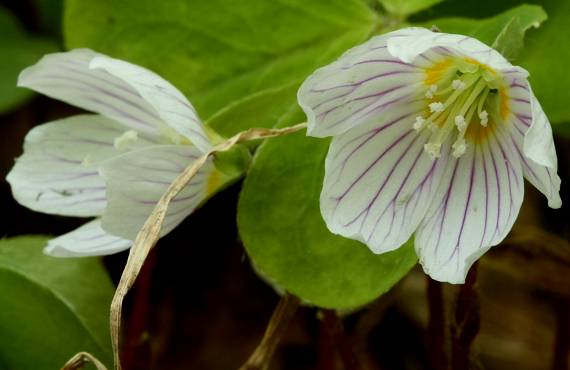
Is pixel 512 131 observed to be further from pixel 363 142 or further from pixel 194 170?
pixel 194 170

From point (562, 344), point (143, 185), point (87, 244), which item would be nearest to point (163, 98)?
point (143, 185)

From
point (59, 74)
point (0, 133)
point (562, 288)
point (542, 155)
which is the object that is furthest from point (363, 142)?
point (0, 133)

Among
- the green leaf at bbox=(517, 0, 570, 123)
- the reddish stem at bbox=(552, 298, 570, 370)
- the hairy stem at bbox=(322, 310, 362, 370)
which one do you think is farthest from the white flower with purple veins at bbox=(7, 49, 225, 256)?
the reddish stem at bbox=(552, 298, 570, 370)

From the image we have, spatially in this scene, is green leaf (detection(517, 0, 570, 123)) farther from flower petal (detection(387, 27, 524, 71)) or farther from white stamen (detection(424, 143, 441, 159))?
flower petal (detection(387, 27, 524, 71))

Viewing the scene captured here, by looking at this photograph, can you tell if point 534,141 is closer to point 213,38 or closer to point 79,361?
point 79,361

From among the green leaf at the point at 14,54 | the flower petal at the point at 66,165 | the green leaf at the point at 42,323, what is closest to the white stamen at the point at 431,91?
the flower petal at the point at 66,165
